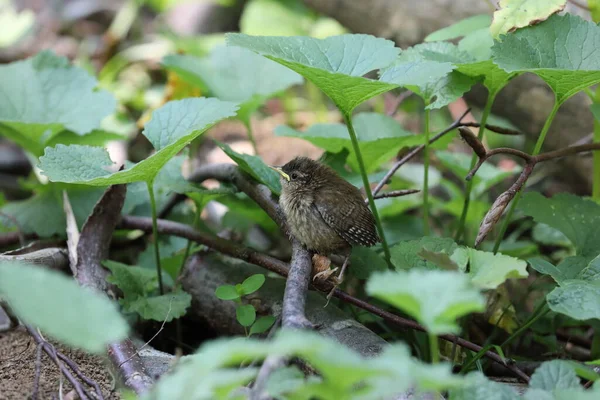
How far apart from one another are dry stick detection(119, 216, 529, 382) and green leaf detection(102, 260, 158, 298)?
0.27 m

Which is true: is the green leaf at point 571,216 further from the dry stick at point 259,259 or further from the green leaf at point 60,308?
the green leaf at point 60,308

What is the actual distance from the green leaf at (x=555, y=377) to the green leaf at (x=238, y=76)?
2418mm

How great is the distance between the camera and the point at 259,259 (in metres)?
2.60

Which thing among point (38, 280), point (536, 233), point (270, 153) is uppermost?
point (38, 280)

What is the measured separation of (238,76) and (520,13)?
206 cm

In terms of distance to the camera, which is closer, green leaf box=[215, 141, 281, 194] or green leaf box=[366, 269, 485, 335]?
green leaf box=[366, 269, 485, 335]

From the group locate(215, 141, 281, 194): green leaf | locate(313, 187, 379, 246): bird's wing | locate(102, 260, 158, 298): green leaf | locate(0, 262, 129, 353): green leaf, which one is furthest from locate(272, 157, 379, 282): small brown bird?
locate(0, 262, 129, 353): green leaf

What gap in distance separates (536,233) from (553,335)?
827mm

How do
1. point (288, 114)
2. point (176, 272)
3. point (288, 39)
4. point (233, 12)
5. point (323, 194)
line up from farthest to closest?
point (233, 12) < point (288, 114) < point (176, 272) < point (323, 194) < point (288, 39)

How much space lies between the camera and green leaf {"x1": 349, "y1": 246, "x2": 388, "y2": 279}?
2.58 metres

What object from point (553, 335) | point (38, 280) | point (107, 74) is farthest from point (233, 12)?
point (38, 280)

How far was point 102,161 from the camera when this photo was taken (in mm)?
2408

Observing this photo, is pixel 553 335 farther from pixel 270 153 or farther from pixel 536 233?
pixel 270 153

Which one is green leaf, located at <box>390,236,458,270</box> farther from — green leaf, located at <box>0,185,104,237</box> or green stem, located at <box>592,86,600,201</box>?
green leaf, located at <box>0,185,104,237</box>
